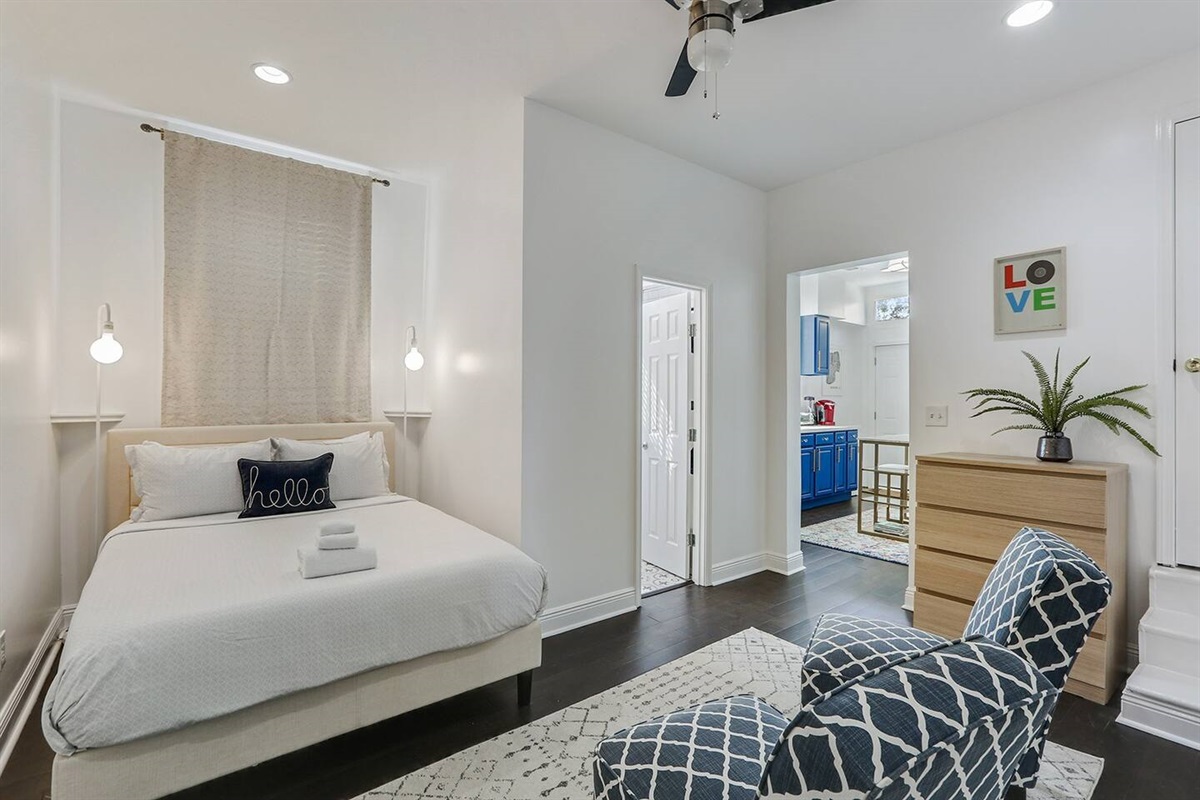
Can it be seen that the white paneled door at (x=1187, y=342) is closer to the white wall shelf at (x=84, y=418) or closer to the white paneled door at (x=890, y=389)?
the white paneled door at (x=890, y=389)

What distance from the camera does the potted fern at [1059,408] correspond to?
262 centimetres

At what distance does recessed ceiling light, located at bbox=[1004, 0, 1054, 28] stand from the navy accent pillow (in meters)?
3.84

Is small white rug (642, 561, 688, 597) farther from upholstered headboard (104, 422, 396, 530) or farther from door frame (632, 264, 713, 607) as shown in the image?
upholstered headboard (104, 422, 396, 530)

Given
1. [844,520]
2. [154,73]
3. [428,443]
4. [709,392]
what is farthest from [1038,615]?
[844,520]

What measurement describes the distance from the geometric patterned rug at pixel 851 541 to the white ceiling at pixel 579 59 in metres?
→ 3.07

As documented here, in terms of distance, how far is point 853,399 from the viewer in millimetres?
7512

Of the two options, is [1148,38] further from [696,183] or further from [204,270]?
[204,270]

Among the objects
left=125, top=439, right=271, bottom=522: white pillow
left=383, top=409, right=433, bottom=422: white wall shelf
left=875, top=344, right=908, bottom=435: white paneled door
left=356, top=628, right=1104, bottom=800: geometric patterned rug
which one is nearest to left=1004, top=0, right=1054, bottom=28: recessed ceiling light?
left=356, top=628, right=1104, bottom=800: geometric patterned rug

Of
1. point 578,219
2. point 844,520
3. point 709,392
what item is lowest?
point 844,520

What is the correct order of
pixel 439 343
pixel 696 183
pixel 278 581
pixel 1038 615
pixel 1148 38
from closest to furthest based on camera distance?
pixel 1038 615
pixel 278 581
pixel 1148 38
pixel 696 183
pixel 439 343

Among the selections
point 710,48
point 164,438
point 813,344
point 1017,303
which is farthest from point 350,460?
point 813,344

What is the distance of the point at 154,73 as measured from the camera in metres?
2.69

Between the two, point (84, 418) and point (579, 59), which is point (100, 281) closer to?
point (84, 418)

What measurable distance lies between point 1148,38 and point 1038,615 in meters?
2.63
